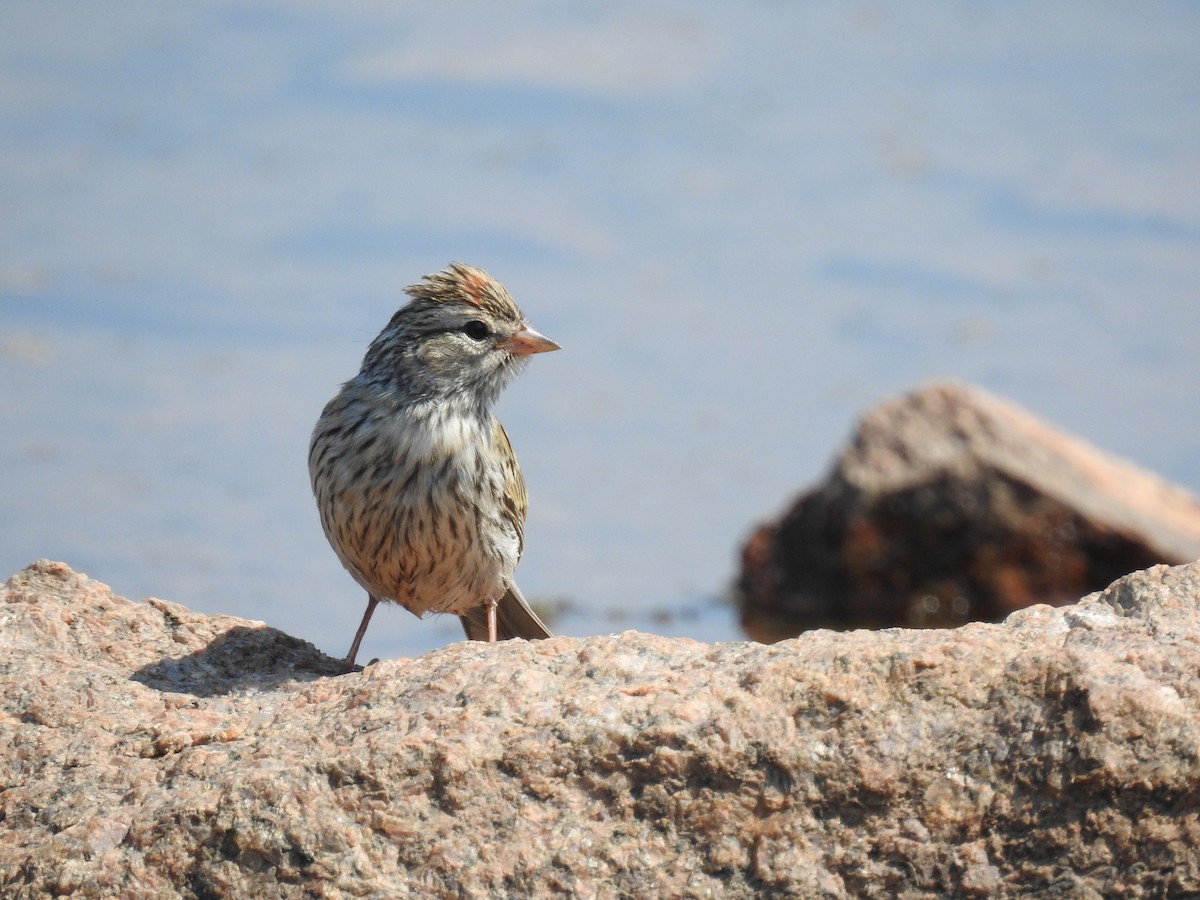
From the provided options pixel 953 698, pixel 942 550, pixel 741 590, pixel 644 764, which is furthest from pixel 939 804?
pixel 741 590

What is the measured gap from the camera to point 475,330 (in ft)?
18.4

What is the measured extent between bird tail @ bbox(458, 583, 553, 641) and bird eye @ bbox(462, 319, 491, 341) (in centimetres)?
97

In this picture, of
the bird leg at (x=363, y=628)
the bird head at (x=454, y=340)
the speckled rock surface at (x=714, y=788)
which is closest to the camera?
the speckled rock surface at (x=714, y=788)

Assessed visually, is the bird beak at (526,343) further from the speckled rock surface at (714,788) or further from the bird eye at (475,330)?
the speckled rock surface at (714,788)

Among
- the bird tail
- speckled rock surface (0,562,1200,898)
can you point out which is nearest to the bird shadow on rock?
speckled rock surface (0,562,1200,898)

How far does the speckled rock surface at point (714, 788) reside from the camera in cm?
315

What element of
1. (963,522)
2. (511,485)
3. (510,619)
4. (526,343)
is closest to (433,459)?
(511,485)

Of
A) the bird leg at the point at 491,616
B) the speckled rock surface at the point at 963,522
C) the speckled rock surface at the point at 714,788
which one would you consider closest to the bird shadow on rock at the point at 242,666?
the speckled rock surface at the point at 714,788

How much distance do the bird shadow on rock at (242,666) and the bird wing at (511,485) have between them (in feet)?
3.14

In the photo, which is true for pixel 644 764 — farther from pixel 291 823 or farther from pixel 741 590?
pixel 741 590

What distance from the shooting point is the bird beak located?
5.64m

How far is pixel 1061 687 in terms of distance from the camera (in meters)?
3.25

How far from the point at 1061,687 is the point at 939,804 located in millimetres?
372

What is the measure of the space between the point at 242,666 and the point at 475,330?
5.35 feet
